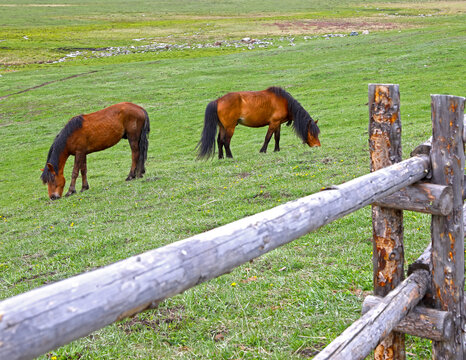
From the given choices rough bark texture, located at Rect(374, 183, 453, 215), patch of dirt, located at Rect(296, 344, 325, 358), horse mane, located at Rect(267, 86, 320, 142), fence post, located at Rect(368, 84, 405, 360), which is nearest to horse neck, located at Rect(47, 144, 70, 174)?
horse mane, located at Rect(267, 86, 320, 142)

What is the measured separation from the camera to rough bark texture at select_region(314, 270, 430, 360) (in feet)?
8.31

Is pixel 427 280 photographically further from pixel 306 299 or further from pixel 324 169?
pixel 324 169

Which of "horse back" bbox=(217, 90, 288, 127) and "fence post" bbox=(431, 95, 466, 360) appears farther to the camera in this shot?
"horse back" bbox=(217, 90, 288, 127)

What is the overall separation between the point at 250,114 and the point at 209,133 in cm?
161

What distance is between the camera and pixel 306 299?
4566mm

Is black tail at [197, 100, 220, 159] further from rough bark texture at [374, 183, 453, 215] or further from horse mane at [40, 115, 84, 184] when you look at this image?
rough bark texture at [374, 183, 453, 215]

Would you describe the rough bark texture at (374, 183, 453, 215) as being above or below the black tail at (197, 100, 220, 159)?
above

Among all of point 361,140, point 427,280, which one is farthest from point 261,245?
point 361,140

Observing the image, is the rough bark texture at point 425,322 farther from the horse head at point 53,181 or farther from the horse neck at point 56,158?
the horse neck at point 56,158

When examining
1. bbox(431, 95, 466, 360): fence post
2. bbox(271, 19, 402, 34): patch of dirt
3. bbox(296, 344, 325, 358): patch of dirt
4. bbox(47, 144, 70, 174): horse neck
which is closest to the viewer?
bbox(431, 95, 466, 360): fence post

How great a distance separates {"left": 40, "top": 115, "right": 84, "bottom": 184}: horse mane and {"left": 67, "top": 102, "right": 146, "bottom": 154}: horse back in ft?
0.46

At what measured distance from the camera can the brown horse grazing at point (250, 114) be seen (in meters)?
15.6

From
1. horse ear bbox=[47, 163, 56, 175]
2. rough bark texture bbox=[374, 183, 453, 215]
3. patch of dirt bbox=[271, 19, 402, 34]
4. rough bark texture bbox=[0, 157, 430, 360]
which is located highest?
patch of dirt bbox=[271, 19, 402, 34]

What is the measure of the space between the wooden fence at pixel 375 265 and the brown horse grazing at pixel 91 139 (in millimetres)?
12131
